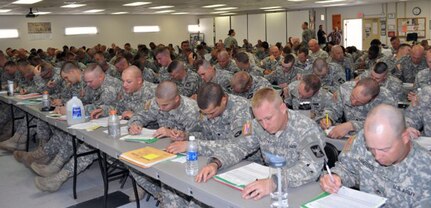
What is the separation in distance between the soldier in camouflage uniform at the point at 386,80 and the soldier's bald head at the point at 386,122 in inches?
117

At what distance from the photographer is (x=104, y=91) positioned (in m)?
5.13

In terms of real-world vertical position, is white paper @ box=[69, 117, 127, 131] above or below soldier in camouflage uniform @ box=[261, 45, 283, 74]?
below

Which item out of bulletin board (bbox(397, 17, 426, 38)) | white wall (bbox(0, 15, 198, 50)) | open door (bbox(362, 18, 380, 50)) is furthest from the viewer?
open door (bbox(362, 18, 380, 50))

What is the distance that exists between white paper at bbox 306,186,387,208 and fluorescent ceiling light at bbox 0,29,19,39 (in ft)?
59.2

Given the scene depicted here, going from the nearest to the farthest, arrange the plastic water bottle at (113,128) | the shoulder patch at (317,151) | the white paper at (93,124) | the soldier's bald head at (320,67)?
the shoulder patch at (317,151)
the plastic water bottle at (113,128)
the white paper at (93,124)
the soldier's bald head at (320,67)

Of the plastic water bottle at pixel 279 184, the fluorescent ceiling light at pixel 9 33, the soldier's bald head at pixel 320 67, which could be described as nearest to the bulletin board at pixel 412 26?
the soldier's bald head at pixel 320 67

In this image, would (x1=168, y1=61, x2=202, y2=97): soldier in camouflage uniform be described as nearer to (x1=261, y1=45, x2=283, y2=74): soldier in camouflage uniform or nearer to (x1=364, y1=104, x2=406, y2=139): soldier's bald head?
(x1=261, y1=45, x2=283, y2=74): soldier in camouflage uniform

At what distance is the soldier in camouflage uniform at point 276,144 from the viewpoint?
7.63 feet

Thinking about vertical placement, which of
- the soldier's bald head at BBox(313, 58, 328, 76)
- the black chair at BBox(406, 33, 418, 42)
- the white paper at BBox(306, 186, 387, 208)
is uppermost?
the black chair at BBox(406, 33, 418, 42)

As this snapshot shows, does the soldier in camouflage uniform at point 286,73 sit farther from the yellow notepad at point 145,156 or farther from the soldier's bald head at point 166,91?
the yellow notepad at point 145,156

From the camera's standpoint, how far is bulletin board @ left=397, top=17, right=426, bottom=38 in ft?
55.4


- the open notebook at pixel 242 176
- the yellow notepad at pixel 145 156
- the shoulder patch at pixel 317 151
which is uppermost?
the shoulder patch at pixel 317 151

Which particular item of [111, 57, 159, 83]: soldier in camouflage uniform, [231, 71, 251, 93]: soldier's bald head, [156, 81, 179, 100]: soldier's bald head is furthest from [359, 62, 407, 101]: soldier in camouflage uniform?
[111, 57, 159, 83]: soldier in camouflage uniform

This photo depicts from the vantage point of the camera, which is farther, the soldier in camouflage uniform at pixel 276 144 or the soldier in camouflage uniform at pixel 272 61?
the soldier in camouflage uniform at pixel 272 61
